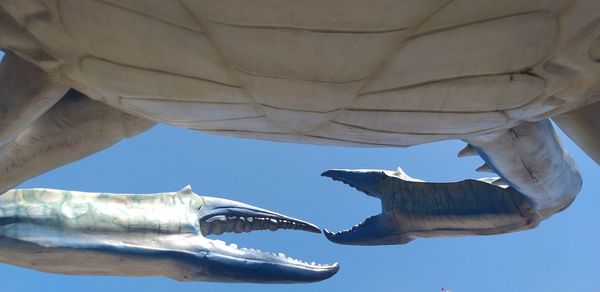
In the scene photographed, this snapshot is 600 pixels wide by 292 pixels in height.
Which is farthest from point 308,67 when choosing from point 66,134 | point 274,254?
point 274,254

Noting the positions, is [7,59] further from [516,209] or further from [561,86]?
[516,209]

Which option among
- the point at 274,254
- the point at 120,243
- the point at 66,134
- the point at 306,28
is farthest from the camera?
the point at 274,254

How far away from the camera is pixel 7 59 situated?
3.19 m

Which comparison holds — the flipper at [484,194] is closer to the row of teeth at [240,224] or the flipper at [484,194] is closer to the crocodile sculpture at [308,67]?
the row of teeth at [240,224]

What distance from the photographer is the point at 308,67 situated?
2332mm

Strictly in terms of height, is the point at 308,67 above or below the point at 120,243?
above

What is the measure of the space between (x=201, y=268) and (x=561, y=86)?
9.17 ft

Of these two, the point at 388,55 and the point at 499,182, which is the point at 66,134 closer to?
the point at 388,55

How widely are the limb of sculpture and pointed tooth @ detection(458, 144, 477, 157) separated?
55.2 inches

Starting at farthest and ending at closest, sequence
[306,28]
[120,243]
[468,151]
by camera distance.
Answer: [468,151] → [120,243] → [306,28]

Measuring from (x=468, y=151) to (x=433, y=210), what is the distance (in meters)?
0.55

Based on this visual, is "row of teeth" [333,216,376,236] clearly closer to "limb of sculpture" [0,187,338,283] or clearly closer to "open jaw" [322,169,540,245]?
"open jaw" [322,169,540,245]

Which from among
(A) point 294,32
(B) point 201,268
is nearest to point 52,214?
(B) point 201,268

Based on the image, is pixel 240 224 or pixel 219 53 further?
pixel 240 224
